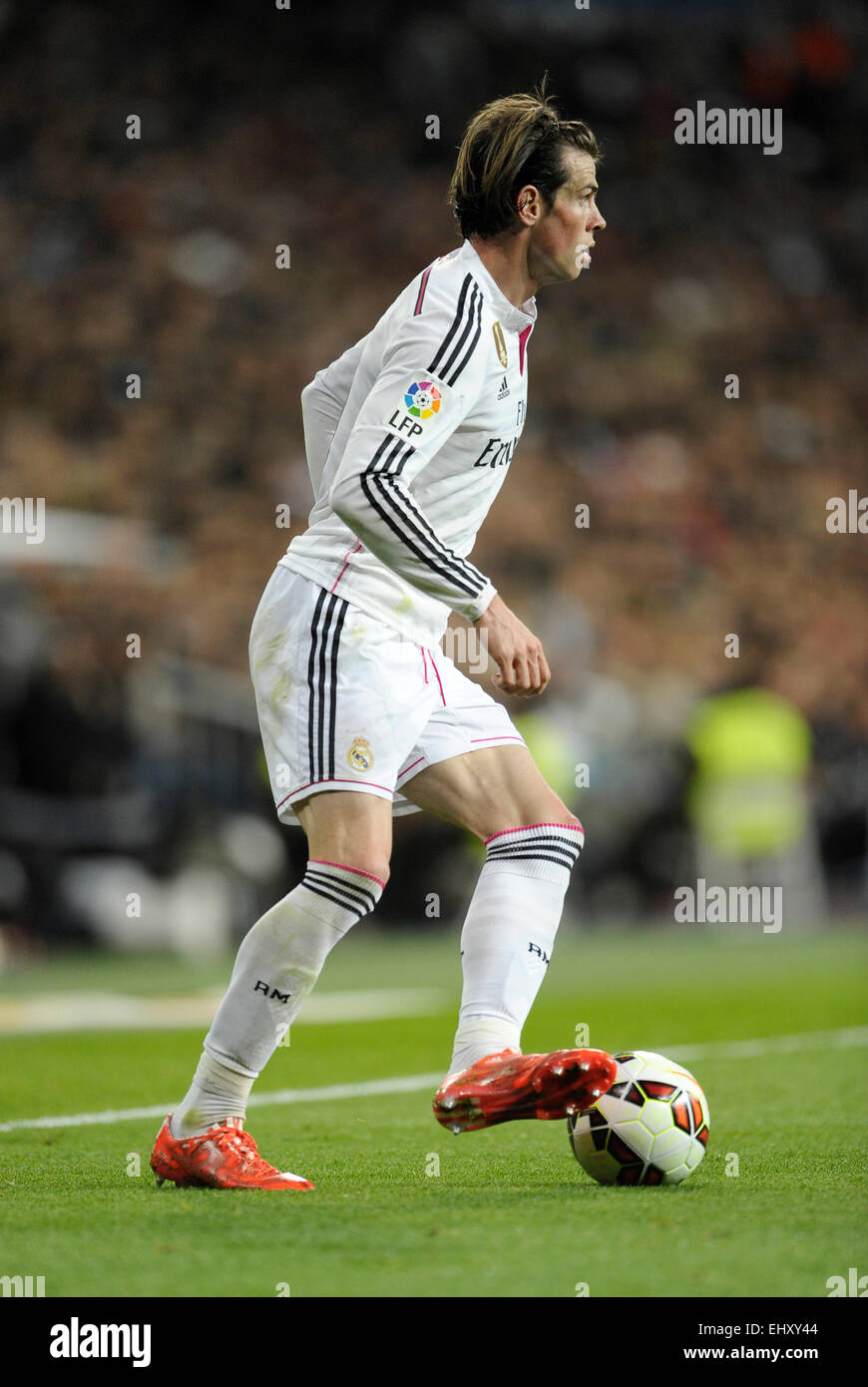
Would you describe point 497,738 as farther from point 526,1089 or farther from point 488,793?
point 526,1089

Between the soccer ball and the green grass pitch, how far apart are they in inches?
2.5

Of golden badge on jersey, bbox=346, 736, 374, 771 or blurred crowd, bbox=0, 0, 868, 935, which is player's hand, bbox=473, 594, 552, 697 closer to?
golden badge on jersey, bbox=346, 736, 374, 771

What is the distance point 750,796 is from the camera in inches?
623

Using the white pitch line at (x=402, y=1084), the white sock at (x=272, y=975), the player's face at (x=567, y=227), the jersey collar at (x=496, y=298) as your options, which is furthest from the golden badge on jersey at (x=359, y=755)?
the white pitch line at (x=402, y=1084)

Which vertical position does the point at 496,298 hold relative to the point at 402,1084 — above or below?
above

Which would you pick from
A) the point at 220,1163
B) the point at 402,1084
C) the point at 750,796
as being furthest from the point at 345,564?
the point at 750,796

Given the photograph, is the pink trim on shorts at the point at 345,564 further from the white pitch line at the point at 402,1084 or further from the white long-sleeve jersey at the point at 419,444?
the white pitch line at the point at 402,1084

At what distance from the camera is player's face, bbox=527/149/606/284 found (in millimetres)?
3824

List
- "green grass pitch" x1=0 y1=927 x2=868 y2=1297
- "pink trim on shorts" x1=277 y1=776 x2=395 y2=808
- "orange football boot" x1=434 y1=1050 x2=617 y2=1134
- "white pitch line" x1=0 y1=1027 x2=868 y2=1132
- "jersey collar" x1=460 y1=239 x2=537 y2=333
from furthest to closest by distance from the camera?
"white pitch line" x1=0 y1=1027 x2=868 y2=1132, "jersey collar" x1=460 y1=239 x2=537 y2=333, "pink trim on shorts" x1=277 y1=776 x2=395 y2=808, "orange football boot" x1=434 y1=1050 x2=617 y2=1134, "green grass pitch" x1=0 y1=927 x2=868 y2=1297

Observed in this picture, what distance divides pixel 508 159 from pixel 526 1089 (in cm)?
187

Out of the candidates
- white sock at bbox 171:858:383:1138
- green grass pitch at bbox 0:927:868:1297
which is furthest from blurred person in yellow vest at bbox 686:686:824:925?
white sock at bbox 171:858:383:1138

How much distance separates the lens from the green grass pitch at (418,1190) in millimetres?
2791

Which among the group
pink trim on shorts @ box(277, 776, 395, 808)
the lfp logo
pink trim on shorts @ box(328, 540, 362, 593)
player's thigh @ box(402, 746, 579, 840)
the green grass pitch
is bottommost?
the green grass pitch
